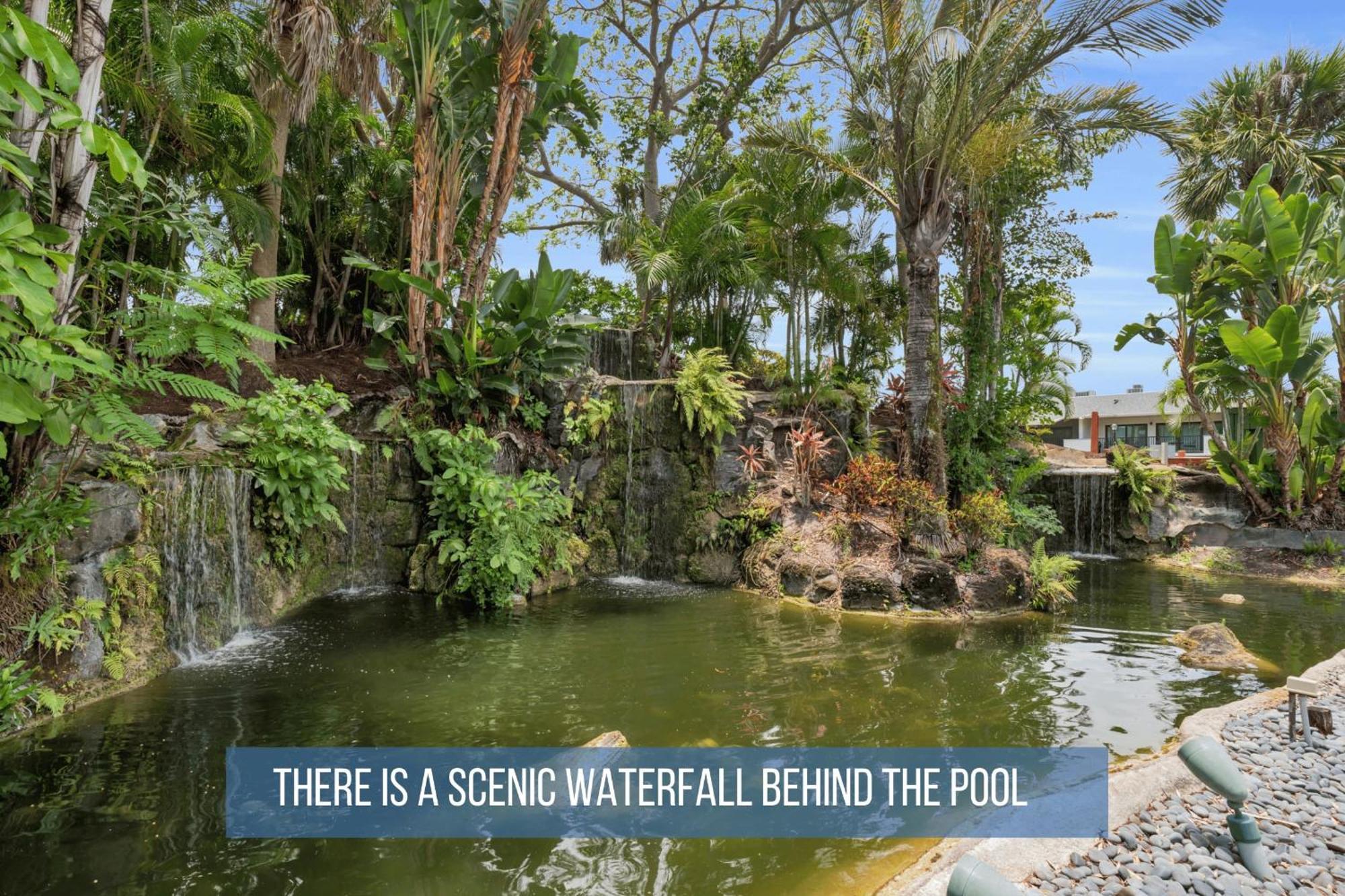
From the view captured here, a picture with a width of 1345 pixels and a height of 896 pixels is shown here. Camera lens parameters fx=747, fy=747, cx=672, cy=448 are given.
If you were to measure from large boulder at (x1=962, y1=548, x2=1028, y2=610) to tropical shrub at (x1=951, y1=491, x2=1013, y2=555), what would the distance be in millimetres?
397

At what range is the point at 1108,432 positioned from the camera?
110ft

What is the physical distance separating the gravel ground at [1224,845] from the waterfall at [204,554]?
6.89 m

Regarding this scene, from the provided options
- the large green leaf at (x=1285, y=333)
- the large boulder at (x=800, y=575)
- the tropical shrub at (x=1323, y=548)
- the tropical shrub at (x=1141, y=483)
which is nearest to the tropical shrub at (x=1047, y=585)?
the large boulder at (x=800, y=575)

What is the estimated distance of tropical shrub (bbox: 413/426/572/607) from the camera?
8828mm

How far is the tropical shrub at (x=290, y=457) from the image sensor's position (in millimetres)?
7574

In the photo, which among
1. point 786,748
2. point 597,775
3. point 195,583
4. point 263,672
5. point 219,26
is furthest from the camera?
point 219,26

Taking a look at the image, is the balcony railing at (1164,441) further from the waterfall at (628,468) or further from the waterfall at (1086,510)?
the waterfall at (628,468)

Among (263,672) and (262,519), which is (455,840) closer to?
(263,672)

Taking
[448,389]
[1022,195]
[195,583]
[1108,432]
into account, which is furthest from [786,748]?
[1108,432]

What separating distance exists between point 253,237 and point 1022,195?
15603 mm

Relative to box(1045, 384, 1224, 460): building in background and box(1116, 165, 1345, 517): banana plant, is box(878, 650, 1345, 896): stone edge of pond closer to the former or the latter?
box(1116, 165, 1345, 517): banana plant

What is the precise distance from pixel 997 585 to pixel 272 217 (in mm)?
10913

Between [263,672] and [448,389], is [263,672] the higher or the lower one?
the lower one

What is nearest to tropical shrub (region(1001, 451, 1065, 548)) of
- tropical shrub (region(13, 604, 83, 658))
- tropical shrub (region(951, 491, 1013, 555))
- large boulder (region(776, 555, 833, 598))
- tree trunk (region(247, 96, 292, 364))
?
tropical shrub (region(951, 491, 1013, 555))
